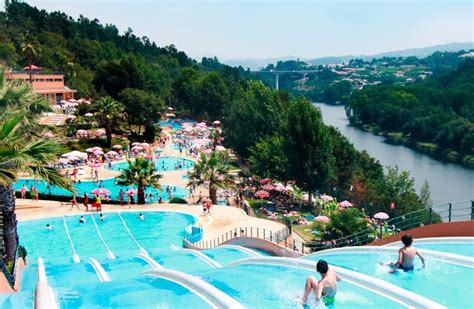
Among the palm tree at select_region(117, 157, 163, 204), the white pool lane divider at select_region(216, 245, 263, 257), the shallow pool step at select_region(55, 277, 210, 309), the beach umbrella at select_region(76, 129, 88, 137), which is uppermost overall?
the shallow pool step at select_region(55, 277, 210, 309)

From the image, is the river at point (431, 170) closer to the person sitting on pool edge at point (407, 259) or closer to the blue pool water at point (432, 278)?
the blue pool water at point (432, 278)

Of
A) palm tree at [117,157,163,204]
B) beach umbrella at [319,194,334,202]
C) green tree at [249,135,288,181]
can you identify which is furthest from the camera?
green tree at [249,135,288,181]

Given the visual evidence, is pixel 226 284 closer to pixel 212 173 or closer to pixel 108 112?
pixel 212 173

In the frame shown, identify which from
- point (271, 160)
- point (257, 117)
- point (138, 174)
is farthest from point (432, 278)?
point (257, 117)

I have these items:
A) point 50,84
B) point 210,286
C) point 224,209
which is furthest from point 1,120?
point 50,84

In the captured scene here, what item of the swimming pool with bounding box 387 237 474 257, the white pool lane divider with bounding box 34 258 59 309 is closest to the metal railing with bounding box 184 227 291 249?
the swimming pool with bounding box 387 237 474 257

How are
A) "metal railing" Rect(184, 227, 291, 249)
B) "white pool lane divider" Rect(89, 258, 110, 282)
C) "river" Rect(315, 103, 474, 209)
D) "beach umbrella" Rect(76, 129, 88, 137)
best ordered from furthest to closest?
"river" Rect(315, 103, 474, 209) < "beach umbrella" Rect(76, 129, 88, 137) < "metal railing" Rect(184, 227, 291, 249) < "white pool lane divider" Rect(89, 258, 110, 282)

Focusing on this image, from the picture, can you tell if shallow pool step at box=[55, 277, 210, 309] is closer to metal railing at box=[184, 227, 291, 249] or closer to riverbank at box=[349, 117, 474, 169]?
metal railing at box=[184, 227, 291, 249]
